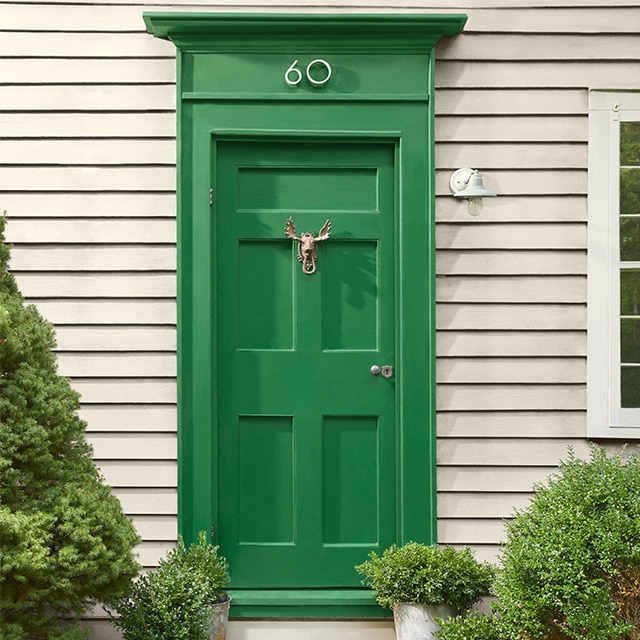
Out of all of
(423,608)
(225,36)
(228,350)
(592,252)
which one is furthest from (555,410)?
(225,36)

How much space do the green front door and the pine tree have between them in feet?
2.92

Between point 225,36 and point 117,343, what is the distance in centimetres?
164

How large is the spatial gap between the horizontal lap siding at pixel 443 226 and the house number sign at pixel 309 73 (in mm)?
306

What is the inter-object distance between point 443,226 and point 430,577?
1719mm

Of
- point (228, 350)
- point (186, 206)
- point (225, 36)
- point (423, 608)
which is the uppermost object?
point (225, 36)

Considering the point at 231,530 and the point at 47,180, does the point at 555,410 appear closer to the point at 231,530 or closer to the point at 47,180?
the point at 231,530

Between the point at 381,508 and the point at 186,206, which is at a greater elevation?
the point at 186,206

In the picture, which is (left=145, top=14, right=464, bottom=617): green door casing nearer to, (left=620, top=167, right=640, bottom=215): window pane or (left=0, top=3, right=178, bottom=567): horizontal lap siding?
(left=0, top=3, right=178, bottom=567): horizontal lap siding

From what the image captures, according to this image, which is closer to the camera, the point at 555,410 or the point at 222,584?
the point at 222,584

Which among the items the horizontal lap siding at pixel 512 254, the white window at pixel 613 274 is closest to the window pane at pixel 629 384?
the white window at pixel 613 274

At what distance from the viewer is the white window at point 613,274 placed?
4461 mm

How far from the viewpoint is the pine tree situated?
349cm

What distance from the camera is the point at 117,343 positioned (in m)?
4.46

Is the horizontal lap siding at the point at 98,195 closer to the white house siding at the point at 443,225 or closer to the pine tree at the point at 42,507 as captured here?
the white house siding at the point at 443,225
